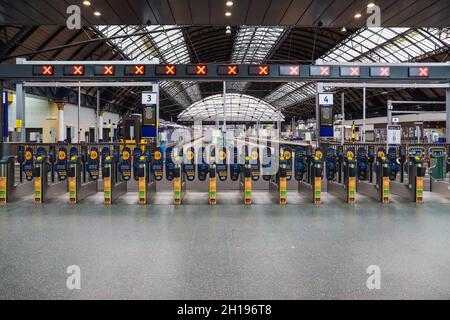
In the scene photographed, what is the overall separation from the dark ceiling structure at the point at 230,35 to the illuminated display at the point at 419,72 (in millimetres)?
1018

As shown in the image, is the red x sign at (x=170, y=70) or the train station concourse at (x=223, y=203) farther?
the red x sign at (x=170, y=70)

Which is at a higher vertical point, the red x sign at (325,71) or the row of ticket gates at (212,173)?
the red x sign at (325,71)

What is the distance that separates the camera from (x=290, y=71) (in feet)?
31.9

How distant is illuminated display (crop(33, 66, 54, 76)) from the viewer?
9.55m

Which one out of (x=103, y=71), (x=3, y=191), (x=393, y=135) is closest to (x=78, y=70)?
(x=103, y=71)

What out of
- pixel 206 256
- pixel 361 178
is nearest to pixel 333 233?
pixel 206 256

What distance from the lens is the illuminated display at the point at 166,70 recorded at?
9.62 meters

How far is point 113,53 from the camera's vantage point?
84.3ft

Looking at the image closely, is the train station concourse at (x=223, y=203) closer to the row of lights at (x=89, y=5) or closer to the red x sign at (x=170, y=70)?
the red x sign at (x=170, y=70)

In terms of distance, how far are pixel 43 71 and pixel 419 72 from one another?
31.3 ft

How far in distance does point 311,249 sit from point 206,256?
1435mm

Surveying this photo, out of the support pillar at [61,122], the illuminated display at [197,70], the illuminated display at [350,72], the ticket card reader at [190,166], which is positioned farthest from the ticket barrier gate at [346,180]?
the support pillar at [61,122]

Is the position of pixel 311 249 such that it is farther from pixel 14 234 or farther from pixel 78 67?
pixel 78 67

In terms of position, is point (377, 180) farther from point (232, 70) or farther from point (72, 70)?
point (72, 70)
